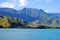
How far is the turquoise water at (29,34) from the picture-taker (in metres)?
3.53

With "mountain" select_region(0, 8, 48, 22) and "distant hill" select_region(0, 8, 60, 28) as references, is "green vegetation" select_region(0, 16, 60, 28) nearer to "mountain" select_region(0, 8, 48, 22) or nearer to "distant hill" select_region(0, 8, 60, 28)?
"distant hill" select_region(0, 8, 60, 28)

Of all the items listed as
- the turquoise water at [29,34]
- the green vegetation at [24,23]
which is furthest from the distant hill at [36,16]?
the turquoise water at [29,34]

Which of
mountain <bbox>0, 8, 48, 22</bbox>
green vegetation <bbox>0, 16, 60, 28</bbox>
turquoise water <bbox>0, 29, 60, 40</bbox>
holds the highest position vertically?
mountain <bbox>0, 8, 48, 22</bbox>

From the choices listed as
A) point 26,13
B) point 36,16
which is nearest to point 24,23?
point 26,13

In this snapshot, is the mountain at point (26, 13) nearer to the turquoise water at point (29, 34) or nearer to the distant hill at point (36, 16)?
the distant hill at point (36, 16)

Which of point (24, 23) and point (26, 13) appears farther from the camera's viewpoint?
point (26, 13)

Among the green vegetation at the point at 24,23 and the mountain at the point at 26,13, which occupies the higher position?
the mountain at the point at 26,13

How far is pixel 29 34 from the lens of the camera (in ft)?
11.9

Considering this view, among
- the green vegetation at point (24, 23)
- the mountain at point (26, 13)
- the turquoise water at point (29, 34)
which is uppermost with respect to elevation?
the mountain at point (26, 13)

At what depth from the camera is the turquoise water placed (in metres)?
3.53

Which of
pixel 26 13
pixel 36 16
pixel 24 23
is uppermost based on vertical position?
pixel 26 13

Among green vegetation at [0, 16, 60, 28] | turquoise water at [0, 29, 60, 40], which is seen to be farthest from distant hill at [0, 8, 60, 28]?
turquoise water at [0, 29, 60, 40]

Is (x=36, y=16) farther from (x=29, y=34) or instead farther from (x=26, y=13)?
(x=29, y=34)

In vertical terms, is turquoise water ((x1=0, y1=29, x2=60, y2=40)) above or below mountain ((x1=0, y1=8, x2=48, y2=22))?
below
